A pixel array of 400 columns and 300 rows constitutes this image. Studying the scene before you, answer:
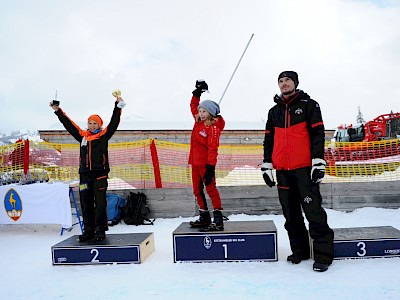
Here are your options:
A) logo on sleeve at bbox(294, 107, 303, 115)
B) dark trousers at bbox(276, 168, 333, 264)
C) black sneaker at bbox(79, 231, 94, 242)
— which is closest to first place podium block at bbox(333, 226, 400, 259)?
dark trousers at bbox(276, 168, 333, 264)

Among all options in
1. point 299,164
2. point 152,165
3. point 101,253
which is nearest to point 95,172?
point 101,253

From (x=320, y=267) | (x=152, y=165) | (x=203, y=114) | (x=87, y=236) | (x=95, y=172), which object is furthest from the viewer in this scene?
(x=152, y=165)

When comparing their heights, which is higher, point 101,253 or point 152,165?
point 152,165

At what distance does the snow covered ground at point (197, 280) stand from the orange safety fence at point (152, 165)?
10.6 feet

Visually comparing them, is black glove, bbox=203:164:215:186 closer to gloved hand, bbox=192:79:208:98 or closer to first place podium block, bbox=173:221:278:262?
first place podium block, bbox=173:221:278:262

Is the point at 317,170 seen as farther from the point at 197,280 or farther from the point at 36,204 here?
the point at 36,204

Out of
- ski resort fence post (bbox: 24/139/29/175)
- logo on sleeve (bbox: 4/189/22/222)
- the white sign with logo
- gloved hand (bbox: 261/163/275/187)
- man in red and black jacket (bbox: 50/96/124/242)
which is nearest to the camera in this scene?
gloved hand (bbox: 261/163/275/187)

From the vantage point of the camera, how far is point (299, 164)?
3.89m

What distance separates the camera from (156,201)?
7234 millimetres

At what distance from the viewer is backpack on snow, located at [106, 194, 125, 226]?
268 inches

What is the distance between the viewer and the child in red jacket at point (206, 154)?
14.5 feet

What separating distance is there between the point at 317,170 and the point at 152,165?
17.6 ft

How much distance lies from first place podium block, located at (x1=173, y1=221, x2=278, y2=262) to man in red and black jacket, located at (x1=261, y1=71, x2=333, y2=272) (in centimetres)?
27

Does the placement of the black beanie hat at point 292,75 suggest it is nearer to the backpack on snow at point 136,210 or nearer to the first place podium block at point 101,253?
the first place podium block at point 101,253
